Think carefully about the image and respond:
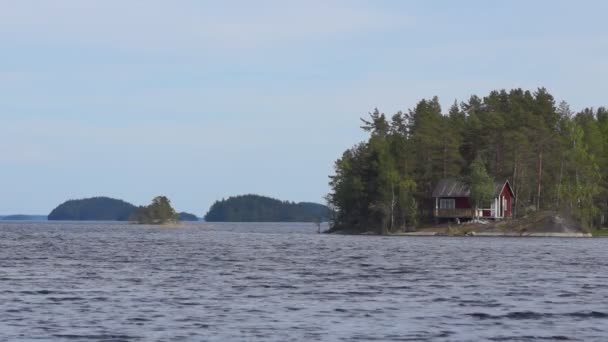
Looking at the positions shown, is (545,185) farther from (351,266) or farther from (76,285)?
(76,285)

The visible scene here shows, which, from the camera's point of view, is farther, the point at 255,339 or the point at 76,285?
the point at 76,285

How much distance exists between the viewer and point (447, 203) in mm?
148125

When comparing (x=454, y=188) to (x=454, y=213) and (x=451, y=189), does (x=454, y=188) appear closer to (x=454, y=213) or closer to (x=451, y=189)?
(x=451, y=189)

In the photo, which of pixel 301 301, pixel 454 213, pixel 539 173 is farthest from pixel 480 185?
pixel 301 301

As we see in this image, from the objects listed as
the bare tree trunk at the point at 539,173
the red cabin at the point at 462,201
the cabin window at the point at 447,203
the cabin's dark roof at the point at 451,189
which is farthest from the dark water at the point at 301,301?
the bare tree trunk at the point at 539,173

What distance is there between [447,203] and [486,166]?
10.6 metres

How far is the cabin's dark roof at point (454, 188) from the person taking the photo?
145250mm

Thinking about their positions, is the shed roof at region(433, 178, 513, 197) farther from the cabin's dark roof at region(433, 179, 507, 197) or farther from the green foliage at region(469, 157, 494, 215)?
the green foliage at region(469, 157, 494, 215)

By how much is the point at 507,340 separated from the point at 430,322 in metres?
4.48

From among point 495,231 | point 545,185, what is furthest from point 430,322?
point 545,185

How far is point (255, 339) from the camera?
28.7 meters

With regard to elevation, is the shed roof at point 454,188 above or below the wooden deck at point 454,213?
above

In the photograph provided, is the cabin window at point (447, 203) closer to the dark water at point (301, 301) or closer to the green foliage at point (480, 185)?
the green foliage at point (480, 185)

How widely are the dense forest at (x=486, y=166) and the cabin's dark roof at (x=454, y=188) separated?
1507 millimetres
